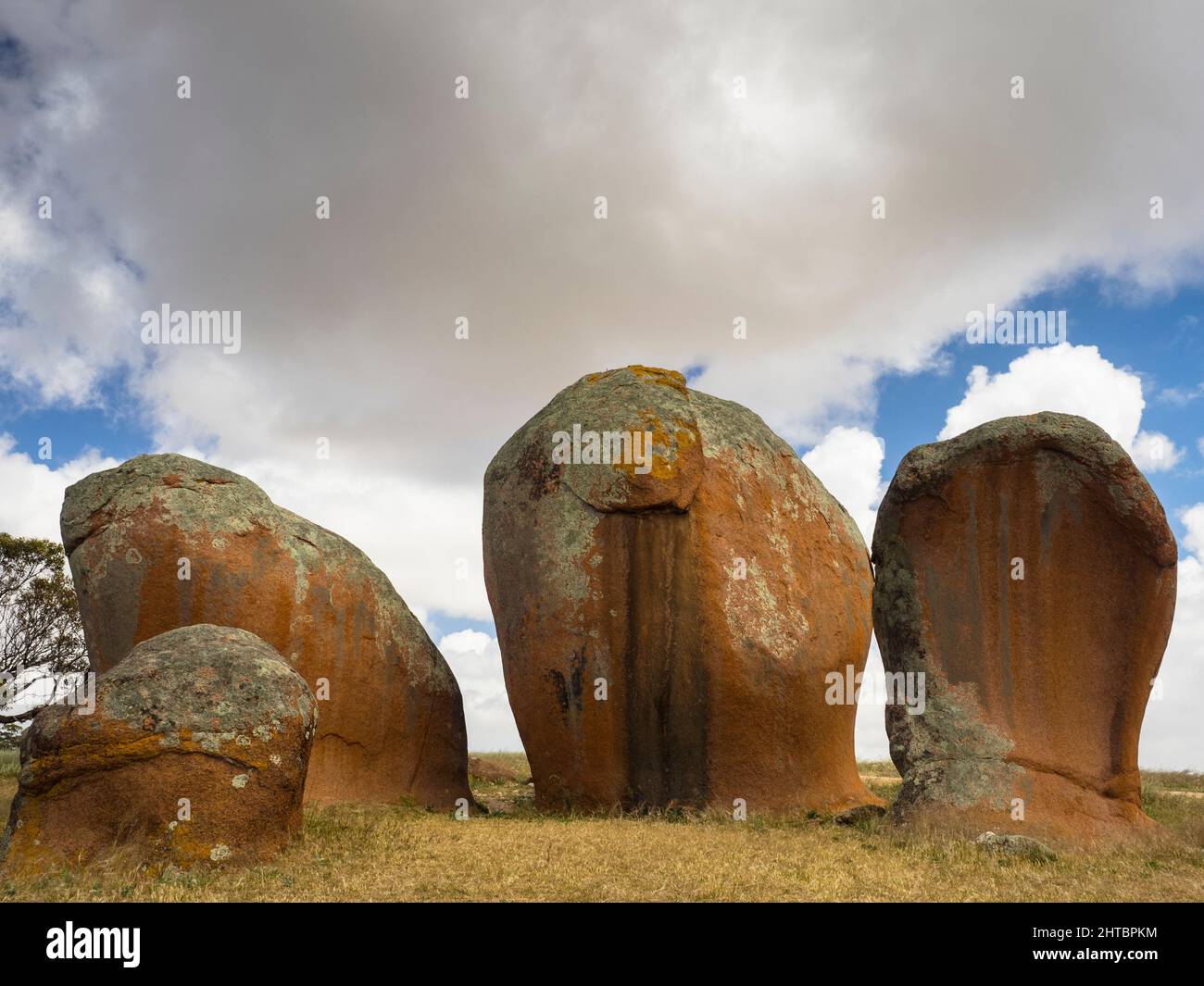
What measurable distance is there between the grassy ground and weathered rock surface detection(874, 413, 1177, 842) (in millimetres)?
721

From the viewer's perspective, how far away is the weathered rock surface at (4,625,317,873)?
6762 mm

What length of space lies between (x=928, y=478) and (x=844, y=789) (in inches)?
155

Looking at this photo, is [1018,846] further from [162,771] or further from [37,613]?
[37,613]

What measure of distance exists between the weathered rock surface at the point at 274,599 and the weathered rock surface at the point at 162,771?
11.0 feet

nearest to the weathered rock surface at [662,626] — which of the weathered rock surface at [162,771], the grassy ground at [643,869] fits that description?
the grassy ground at [643,869]

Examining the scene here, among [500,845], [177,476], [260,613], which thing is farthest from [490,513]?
[500,845]

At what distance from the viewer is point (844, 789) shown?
453 inches

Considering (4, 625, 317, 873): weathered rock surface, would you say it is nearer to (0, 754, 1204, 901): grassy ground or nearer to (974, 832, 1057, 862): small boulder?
(0, 754, 1204, 901): grassy ground

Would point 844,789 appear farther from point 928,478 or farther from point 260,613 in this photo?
point 260,613

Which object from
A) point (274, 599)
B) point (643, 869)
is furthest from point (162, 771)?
point (274, 599)

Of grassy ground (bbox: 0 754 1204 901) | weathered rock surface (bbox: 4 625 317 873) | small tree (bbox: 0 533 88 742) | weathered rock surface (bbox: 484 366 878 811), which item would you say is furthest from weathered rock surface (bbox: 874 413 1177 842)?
small tree (bbox: 0 533 88 742)

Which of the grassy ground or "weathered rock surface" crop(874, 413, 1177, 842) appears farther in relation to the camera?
"weathered rock surface" crop(874, 413, 1177, 842)

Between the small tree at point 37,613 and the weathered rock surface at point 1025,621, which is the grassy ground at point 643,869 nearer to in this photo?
the weathered rock surface at point 1025,621

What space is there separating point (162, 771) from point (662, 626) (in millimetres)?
5289
